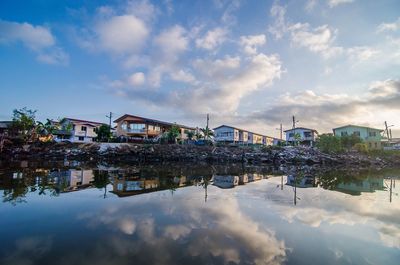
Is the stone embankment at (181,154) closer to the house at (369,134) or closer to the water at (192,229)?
the house at (369,134)

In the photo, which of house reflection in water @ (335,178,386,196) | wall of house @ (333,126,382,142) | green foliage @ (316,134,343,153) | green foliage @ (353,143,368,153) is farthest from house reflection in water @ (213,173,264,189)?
wall of house @ (333,126,382,142)

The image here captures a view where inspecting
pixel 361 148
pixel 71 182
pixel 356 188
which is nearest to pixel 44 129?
pixel 71 182

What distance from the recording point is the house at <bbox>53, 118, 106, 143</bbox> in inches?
2076

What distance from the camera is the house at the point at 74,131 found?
173 ft

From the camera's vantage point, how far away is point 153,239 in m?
5.50

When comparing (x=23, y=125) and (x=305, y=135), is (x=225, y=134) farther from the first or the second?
(x=23, y=125)

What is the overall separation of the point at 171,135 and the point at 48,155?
76.5 feet

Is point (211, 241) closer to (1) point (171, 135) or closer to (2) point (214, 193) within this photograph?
(2) point (214, 193)

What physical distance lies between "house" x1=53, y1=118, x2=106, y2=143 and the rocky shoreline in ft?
43.2

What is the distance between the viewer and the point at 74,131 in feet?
179

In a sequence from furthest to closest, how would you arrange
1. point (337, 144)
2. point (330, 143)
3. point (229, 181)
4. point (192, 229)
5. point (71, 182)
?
1. point (330, 143)
2. point (337, 144)
3. point (229, 181)
4. point (71, 182)
5. point (192, 229)

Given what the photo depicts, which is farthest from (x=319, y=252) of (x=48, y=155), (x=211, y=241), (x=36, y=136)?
(x=36, y=136)

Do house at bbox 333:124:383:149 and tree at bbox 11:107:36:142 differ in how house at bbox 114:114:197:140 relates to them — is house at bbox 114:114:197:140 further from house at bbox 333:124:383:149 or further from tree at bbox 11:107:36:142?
house at bbox 333:124:383:149

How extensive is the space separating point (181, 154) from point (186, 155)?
39.1 inches
